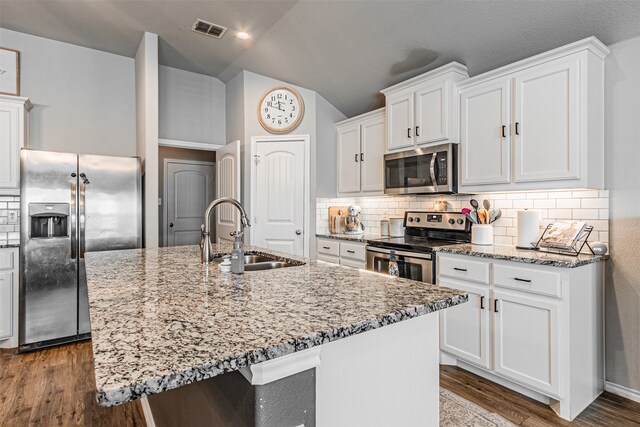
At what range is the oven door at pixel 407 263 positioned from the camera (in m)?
2.75

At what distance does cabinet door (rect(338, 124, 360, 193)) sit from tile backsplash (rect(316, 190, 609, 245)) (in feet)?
1.18

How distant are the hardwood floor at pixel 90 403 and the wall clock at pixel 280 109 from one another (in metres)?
2.85

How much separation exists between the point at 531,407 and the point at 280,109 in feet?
11.6

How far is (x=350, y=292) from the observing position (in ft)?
3.89

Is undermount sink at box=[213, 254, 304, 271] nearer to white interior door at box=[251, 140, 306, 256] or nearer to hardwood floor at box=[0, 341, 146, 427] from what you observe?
hardwood floor at box=[0, 341, 146, 427]

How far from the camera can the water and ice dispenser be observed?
309 centimetres

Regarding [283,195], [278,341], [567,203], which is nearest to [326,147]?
[283,195]

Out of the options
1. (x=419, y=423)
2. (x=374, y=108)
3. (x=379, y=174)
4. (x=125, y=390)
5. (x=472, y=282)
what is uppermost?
(x=374, y=108)

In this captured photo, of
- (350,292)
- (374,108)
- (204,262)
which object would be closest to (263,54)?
(374,108)

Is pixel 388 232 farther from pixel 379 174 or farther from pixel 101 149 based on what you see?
pixel 101 149

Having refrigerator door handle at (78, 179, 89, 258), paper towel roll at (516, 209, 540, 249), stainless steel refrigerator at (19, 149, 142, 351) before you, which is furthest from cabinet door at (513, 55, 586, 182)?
refrigerator door handle at (78, 179, 89, 258)

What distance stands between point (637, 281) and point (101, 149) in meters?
4.77

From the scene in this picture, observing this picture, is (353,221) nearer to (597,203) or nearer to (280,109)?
(280,109)

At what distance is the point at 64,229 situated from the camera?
10.5 feet
